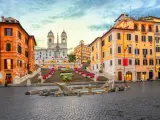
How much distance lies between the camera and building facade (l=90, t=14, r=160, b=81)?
166 ft

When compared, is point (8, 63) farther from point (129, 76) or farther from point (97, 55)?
point (129, 76)

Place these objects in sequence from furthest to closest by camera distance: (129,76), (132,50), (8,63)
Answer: (132,50) → (129,76) → (8,63)

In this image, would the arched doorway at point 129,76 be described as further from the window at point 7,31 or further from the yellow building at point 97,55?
the window at point 7,31

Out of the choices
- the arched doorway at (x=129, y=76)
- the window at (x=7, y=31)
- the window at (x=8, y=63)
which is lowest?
the arched doorway at (x=129, y=76)

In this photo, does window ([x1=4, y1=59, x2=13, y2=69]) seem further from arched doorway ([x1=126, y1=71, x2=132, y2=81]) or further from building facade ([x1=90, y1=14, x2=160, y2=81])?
arched doorway ([x1=126, y1=71, x2=132, y2=81])

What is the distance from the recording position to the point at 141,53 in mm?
53156

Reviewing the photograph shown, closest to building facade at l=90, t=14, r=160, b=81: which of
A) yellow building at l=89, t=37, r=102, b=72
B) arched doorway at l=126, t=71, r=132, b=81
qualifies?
arched doorway at l=126, t=71, r=132, b=81

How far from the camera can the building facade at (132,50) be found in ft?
166

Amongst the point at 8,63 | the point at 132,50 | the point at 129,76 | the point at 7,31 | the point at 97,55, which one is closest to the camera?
the point at 8,63

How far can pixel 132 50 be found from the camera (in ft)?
170

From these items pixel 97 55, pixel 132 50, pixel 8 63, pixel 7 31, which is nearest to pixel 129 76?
pixel 132 50

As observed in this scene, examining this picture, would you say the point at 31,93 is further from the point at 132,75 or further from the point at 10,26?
the point at 132,75

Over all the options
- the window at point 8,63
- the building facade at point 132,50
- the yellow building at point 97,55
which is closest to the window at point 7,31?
the window at point 8,63

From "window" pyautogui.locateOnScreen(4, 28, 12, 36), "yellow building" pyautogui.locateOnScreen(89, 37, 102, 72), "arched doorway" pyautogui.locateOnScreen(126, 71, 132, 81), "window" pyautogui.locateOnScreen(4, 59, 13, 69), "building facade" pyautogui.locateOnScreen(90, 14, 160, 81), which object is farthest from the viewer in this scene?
"yellow building" pyautogui.locateOnScreen(89, 37, 102, 72)
